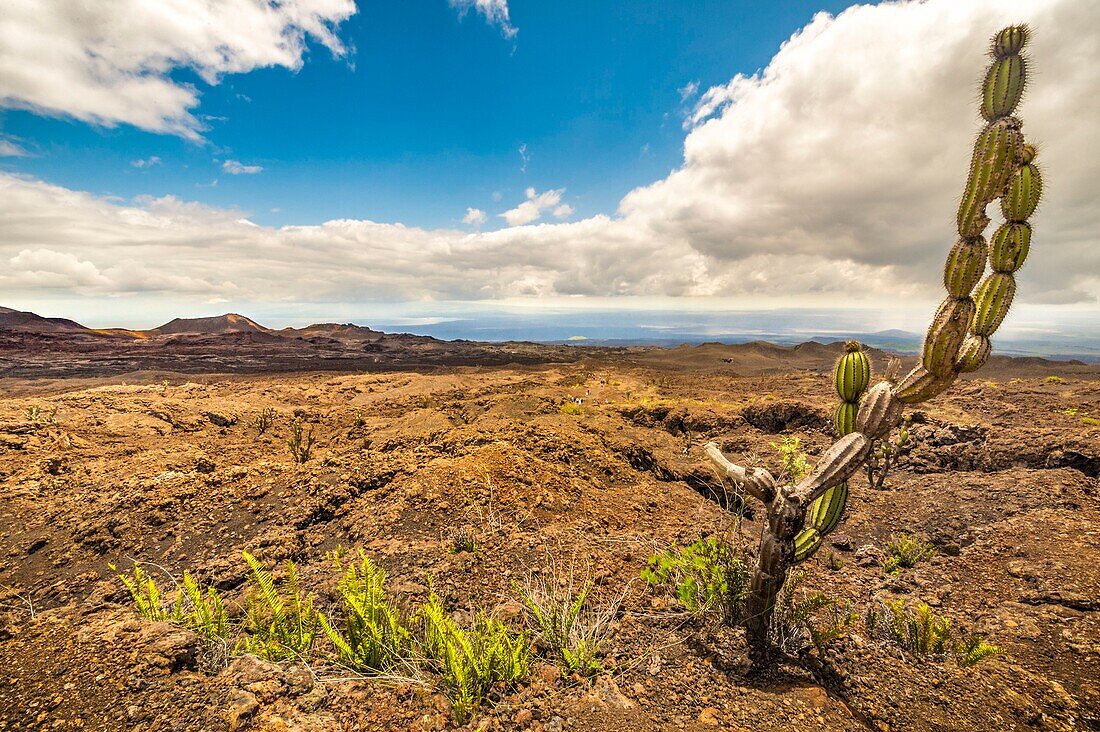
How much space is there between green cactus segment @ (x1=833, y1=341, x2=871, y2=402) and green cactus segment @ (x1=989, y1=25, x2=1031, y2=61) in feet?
8.35

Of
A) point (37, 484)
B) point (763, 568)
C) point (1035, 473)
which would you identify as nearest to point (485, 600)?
point (763, 568)

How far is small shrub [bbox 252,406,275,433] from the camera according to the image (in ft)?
42.4

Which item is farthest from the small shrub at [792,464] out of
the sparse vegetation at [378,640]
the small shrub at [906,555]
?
the sparse vegetation at [378,640]

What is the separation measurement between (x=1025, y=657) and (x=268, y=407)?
62.3ft

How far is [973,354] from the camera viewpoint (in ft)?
10.9

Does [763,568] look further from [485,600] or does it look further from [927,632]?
[485,600]

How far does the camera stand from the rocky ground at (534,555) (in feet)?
8.71

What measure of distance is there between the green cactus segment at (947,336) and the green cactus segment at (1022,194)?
2.55 ft

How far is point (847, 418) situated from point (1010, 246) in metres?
1.81

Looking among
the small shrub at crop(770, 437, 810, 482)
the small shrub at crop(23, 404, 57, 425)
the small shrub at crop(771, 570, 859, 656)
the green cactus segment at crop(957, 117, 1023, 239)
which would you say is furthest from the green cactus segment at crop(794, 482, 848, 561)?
the small shrub at crop(23, 404, 57, 425)

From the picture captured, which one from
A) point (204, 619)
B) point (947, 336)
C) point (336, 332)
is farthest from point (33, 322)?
point (947, 336)

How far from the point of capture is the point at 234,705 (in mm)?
2475

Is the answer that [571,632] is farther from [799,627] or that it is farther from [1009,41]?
[1009,41]

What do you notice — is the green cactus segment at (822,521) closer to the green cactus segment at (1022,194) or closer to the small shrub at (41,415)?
the green cactus segment at (1022,194)
